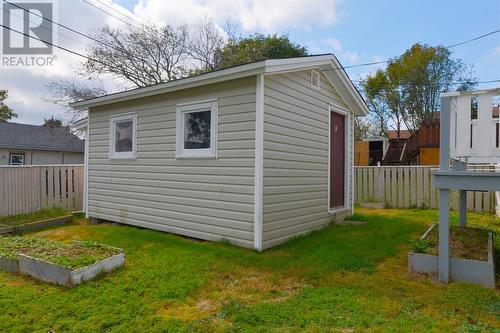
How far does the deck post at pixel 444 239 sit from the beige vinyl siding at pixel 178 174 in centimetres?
248

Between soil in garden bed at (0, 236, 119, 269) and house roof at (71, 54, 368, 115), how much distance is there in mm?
2914

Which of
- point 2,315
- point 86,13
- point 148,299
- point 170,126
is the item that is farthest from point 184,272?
point 86,13

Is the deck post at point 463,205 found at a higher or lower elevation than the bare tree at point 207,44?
lower

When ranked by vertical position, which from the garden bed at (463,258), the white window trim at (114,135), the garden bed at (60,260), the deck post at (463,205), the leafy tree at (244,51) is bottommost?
the garden bed at (60,260)

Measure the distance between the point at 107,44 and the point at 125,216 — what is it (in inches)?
520

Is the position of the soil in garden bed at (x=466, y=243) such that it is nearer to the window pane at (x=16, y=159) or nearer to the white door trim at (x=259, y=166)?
the white door trim at (x=259, y=166)

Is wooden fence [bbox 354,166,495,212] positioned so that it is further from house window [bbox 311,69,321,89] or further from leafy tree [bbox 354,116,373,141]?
leafy tree [bbox 354,116,373,141]

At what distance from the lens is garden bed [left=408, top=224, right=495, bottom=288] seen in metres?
3.59

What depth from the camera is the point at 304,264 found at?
14.5ft

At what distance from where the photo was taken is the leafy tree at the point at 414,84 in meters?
23.9

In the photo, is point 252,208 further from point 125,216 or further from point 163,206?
point 125,216

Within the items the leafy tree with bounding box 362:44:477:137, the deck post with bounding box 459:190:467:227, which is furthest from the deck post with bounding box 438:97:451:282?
the leafy tree with bounding box 362:44:477:137

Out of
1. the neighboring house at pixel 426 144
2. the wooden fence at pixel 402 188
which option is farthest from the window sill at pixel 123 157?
the neighboring house at pixel 426 144

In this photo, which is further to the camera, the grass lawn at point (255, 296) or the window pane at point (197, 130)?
the window pane at point (197, 130)
